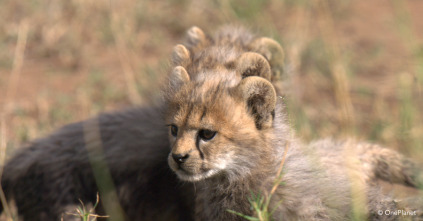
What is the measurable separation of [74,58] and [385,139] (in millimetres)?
3549

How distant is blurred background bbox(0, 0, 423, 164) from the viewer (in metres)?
6.00

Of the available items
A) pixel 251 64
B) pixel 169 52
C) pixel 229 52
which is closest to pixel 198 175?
pixel 251 64

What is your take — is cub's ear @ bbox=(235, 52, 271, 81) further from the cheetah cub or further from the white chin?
the white chin

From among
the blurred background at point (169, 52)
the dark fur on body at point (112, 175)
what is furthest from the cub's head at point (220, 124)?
the blurred background at point (169, 52)

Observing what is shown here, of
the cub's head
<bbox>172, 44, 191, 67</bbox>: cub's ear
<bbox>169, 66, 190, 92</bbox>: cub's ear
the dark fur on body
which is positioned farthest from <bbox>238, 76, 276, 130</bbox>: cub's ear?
the dark fur on body

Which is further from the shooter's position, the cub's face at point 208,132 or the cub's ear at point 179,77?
the cub's ear at point 179,77

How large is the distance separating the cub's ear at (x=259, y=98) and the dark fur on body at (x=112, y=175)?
936 millimetres

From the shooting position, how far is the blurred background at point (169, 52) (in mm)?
6000

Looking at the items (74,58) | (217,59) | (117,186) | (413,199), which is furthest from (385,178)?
(74,58)

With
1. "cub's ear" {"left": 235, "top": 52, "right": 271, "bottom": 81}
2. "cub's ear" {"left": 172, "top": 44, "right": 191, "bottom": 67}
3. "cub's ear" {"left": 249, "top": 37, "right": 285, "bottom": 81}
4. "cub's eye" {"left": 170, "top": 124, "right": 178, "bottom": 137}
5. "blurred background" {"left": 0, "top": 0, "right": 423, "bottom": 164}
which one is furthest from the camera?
"blurred background" {"left": 0, "top": 0, "right": 423, "bottom": 164}

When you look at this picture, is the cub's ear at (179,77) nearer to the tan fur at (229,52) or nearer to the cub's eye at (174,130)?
the tan fur at (229,52)

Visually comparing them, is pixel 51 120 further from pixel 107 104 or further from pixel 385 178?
pixel 385 178

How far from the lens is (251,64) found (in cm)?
395

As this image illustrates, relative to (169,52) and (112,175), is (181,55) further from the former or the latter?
(169,52)
